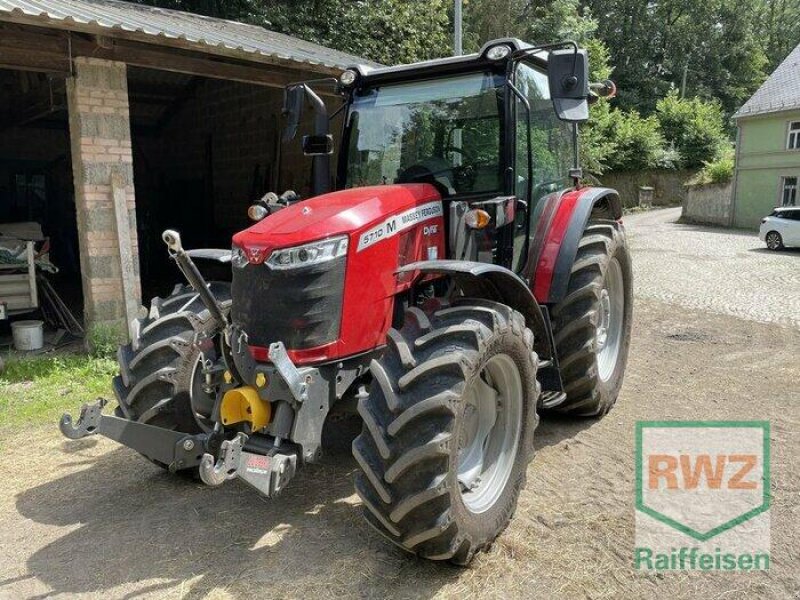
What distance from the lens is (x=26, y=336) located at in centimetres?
686

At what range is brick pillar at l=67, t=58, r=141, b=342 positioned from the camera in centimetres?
632

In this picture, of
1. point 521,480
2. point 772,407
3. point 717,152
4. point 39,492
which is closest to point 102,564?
point 39,492

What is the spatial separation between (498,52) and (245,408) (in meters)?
2.37

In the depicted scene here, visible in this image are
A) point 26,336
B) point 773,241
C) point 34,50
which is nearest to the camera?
point 34,50

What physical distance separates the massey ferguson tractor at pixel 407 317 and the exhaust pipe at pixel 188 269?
0.01 meters

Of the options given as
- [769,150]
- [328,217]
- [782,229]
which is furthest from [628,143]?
[328,217]

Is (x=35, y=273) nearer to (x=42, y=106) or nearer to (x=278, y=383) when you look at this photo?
(x=42, y=106)

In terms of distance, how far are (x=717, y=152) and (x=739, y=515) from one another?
3516 cm

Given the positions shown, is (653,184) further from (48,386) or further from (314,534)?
(314,534)

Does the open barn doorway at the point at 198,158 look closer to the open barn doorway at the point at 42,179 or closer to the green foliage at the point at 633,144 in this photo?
the open barn doorway at the point at 42,179

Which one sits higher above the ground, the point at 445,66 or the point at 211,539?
the point at 445,66

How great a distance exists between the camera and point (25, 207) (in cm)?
1376

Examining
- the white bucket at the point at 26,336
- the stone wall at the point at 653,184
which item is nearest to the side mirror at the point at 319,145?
the white bucket at the point at 26,336

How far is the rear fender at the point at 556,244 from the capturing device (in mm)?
4043
